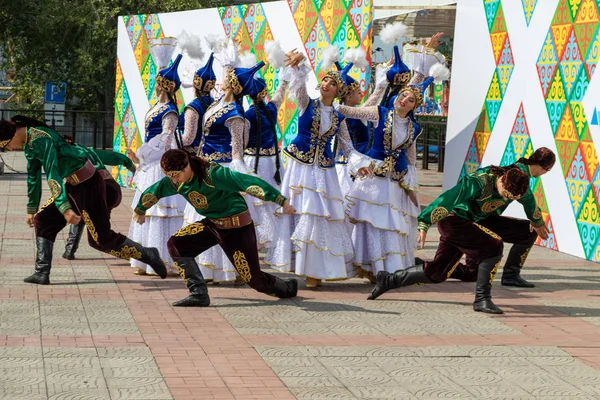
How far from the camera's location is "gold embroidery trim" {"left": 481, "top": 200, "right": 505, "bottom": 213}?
840 cm

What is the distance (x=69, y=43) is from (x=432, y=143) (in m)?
10.9

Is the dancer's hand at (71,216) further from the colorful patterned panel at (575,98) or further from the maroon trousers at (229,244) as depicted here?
the colorful patterned panel at (575,98)

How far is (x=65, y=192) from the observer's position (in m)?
8.93

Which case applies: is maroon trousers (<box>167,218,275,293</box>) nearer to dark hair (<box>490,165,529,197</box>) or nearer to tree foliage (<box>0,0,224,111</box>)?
dark hair (<box>490,165,529,197</box>)

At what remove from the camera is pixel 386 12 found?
17.6 meters

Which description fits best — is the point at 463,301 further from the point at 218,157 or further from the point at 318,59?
the point at 318,59

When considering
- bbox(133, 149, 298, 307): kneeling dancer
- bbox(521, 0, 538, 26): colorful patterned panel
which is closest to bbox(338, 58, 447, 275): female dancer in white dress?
bbox(133, 149, 298, 307): kneeling dancer

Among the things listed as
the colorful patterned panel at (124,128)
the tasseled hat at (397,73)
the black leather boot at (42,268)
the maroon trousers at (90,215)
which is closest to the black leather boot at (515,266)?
the tasseled hat at (397,73)

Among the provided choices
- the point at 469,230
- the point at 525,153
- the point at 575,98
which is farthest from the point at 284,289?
the point at 525,153

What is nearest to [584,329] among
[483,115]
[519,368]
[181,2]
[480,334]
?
[480,334]

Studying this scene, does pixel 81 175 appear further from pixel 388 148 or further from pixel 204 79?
pixel 388 148

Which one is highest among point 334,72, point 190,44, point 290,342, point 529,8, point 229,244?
point 529,8

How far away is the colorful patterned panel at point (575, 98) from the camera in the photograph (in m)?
11.6

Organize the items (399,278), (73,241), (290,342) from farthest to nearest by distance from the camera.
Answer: (73,241), (399,278), (290,342)
